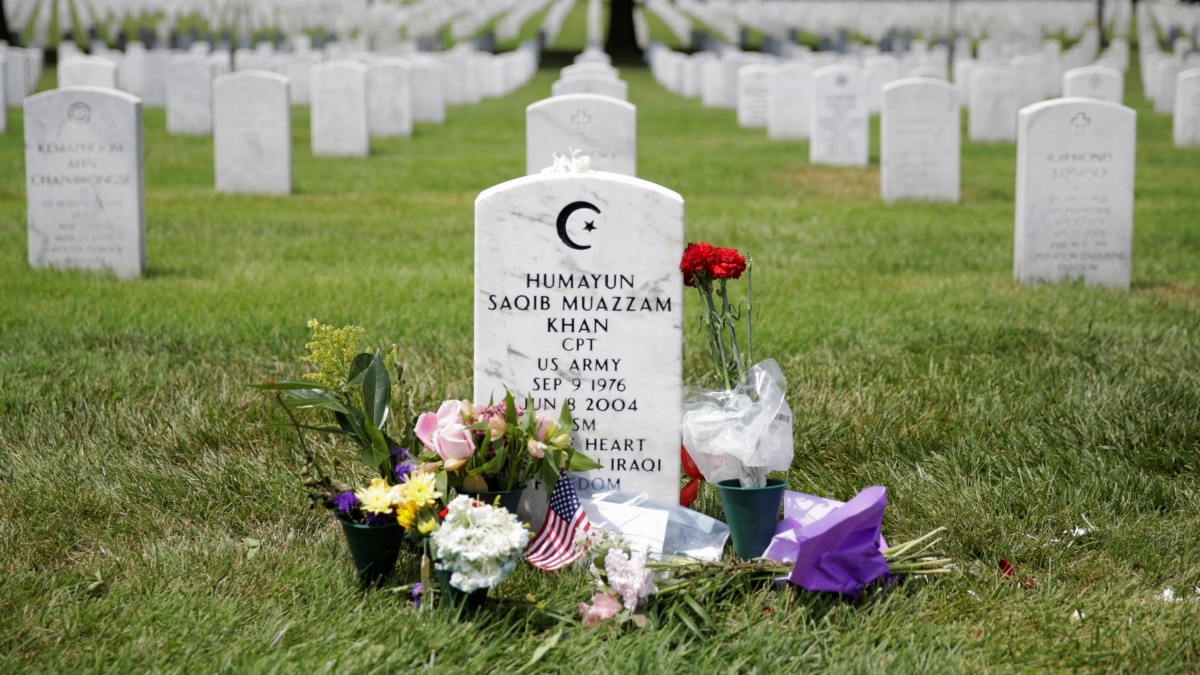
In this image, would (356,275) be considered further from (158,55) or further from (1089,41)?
(1089,41)

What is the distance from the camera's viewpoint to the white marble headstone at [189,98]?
1883cm

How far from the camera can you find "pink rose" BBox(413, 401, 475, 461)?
3.43 meters

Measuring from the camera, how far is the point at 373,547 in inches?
129

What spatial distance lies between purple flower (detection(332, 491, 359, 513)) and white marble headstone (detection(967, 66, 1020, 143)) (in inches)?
651

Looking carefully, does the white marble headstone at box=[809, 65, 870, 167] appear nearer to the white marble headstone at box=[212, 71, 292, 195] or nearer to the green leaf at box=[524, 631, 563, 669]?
the white marble headstone at box=[212, 71, 292, 195]

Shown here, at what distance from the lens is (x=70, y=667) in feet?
9.25

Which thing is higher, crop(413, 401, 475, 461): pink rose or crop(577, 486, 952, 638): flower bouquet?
crop(413, 401, 475, 461): pink rose

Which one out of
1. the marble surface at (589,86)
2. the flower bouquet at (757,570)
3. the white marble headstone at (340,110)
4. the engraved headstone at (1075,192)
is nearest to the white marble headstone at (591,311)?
the flower bouquet at (757,570)

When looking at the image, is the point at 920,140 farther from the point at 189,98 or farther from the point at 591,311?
the point at 189,98

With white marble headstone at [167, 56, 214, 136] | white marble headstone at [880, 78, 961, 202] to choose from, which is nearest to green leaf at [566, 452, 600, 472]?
white marble headstone at [880, 78, 961, 202]

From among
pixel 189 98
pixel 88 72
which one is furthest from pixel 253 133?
pixel 189 98

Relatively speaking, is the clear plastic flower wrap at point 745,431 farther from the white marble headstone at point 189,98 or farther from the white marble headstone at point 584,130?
the white marble headstone at point 189,98

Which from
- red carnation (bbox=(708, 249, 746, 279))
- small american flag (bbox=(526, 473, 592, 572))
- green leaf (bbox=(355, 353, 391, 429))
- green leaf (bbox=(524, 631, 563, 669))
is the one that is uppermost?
red carnation (bbox=(708, 249, 746, 279))

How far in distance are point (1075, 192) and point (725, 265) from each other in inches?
188
